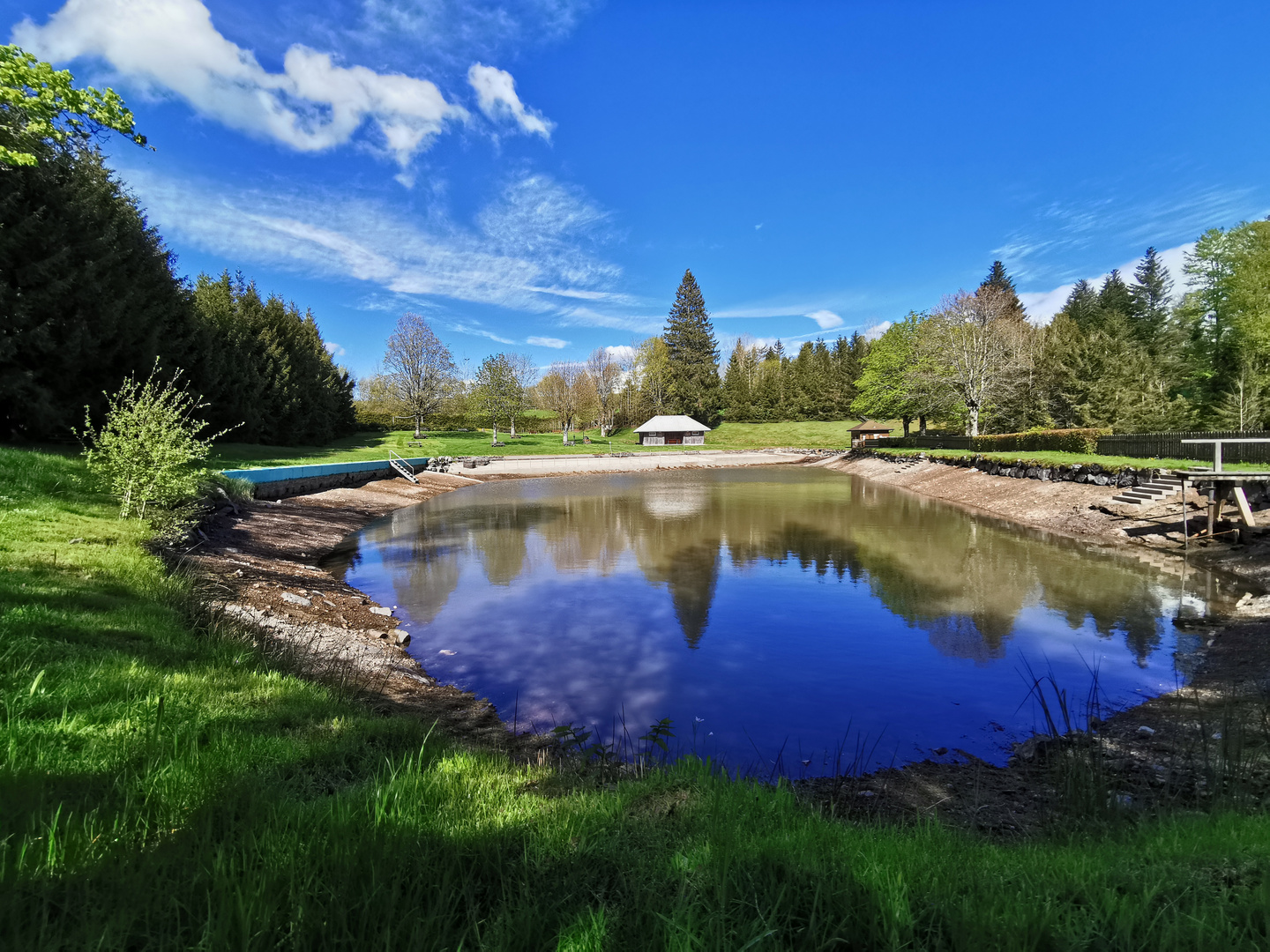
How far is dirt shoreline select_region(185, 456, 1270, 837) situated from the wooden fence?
9.41 meters

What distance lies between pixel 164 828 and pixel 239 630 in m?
5.25

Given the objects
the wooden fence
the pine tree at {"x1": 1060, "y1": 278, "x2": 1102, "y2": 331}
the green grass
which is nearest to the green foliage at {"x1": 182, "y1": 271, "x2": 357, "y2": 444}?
the green grass

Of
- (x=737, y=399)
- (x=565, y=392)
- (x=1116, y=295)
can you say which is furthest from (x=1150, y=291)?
(x=565, y=392)

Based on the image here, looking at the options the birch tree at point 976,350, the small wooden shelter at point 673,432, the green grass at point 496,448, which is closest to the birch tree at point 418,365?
the green grass at point 496,448

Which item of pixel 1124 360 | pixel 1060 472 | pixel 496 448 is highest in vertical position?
pixel 1124 360

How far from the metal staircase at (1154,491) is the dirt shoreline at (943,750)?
0.42 metres

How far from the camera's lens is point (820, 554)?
15.5 m

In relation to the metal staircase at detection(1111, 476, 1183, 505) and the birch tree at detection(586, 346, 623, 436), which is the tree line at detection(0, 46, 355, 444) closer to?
the metal staircase at detection(1111, 476, 1183, 505)

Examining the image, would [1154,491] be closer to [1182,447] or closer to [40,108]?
[1182,447]

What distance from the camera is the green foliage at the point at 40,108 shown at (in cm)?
1149

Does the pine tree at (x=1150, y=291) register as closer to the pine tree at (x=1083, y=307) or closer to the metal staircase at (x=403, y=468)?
the pine tree at (x=1083, y=307)

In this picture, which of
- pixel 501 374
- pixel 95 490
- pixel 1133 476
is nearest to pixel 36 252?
pixel 95 490

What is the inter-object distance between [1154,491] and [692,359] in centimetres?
7501

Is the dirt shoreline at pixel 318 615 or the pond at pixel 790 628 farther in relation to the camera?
the pond at pixel 790 628
